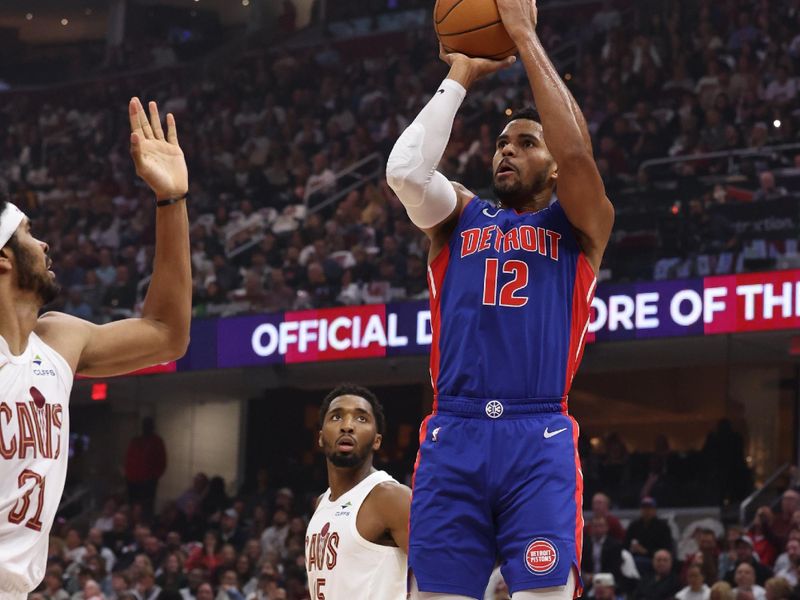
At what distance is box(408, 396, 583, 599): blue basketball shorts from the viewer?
4.02 meters

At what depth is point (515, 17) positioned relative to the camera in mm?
4449

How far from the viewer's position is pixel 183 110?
2236cm

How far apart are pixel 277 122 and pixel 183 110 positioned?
8.02 ft

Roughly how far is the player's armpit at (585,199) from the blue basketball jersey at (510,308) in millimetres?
55

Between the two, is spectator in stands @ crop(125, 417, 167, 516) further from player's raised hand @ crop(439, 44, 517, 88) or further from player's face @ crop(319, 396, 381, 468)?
player's raised hand @ crop(439, 44, 517, 88)

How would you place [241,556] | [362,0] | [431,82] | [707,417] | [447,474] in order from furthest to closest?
[362,0] < [431,82] < [707,417] < [241,556] < [447,474]

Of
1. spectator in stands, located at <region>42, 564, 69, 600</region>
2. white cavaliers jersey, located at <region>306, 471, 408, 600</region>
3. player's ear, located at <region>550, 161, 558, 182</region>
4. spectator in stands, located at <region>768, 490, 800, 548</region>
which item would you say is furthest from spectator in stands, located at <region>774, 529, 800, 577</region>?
player's ear, located at <region>550, 161, 558, 182</region>

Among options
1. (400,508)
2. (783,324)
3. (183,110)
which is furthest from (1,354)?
(183,110)

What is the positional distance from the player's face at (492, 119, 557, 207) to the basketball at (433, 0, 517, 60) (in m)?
0.28

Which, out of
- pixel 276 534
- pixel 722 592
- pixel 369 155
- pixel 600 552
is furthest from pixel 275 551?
pixel 369 155

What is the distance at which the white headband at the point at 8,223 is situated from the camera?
138 inches

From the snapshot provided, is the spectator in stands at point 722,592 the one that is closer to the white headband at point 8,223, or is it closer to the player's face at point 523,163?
the player's face at point 523,163

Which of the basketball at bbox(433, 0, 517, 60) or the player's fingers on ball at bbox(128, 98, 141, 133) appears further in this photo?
the basketball at bbox(433, 0, 517, 60)

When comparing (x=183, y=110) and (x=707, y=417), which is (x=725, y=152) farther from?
(x=183, y=110)
